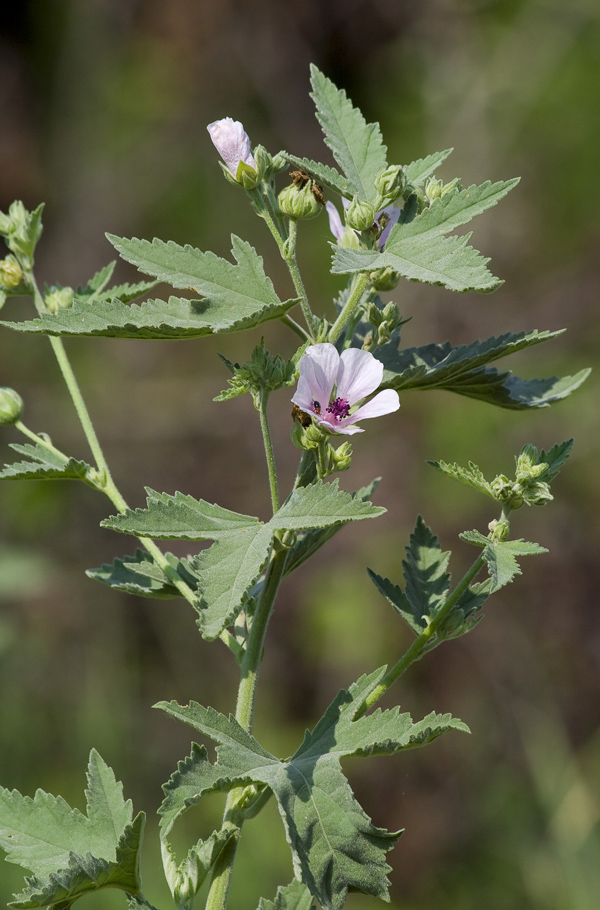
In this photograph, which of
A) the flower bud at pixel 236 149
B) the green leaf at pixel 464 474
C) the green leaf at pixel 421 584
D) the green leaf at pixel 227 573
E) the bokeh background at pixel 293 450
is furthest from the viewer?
the bokeh background at pixel 293 450

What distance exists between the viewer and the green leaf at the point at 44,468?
5.27 ft

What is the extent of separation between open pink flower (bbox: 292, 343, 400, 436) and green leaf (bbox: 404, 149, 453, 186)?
1.19 feet

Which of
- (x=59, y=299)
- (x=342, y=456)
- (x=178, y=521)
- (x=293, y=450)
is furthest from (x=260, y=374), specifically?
(x=293, y=450)

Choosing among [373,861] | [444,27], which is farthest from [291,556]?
[444,27]

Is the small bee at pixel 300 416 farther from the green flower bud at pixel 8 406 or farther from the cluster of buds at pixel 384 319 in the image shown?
the green flower bud at pixel 8 406

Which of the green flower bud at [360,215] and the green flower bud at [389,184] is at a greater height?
the green flower bud at [389,184]

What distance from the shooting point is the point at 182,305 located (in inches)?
59.1

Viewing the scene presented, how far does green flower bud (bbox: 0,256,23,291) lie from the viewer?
76.1 inches

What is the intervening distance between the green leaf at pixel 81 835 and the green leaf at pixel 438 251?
3.33 ft

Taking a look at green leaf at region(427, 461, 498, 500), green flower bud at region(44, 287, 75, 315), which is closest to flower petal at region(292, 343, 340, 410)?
green leaf at region(427, 461, 498, 500)

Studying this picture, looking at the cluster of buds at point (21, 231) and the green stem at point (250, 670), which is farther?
the cluster of buds at point (21, 231)

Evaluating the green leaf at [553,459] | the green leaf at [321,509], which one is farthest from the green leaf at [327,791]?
the green leaf at [553,459]

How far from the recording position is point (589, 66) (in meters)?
7.09

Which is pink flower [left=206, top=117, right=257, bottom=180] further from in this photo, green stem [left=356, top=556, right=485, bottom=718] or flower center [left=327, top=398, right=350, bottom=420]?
green stem [left=356, top=556, right=485, bottom=718]
